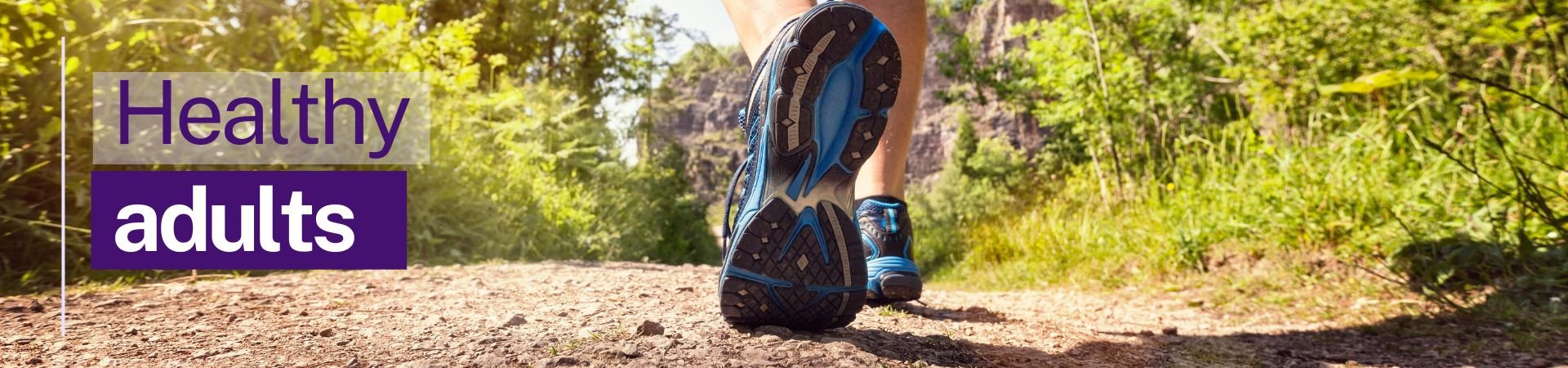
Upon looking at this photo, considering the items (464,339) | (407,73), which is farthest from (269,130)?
(464,339)

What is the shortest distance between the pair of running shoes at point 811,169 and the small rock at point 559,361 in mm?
228

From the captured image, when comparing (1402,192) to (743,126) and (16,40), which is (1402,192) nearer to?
(743,126)

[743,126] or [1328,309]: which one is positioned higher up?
[743,126]

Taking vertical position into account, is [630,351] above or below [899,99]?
below

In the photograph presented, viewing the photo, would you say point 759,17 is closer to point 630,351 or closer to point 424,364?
point 630,351

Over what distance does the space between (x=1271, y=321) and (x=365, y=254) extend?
260 centimetres

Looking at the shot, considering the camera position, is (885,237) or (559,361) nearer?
(559,361)

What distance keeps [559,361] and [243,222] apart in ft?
7.12

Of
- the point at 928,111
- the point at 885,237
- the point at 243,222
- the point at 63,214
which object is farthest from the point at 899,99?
the point at 928,111

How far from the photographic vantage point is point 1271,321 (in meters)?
2.48

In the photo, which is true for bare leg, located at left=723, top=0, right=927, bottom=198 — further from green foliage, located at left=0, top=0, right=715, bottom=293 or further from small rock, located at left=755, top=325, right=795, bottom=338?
green foliage, located at left=0, top=0, right=715, bottom=293

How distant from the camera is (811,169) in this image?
4.10 feet

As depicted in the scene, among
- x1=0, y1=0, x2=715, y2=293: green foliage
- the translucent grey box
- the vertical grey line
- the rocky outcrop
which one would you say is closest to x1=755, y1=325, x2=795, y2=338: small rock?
the rocky outcrop

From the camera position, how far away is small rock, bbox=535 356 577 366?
3.66 ft
